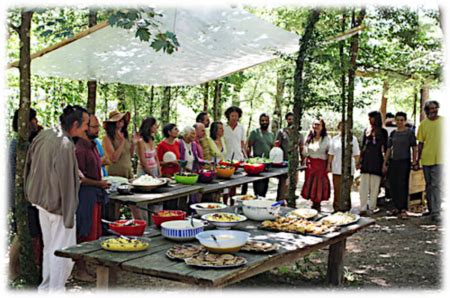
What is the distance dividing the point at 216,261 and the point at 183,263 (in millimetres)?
182

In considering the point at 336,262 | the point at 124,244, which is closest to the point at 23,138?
the point at 124,244

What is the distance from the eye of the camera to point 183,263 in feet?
9.50

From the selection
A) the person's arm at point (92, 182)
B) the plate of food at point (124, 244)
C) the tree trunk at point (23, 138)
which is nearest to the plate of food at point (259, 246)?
the plate of food at point (124, 244)

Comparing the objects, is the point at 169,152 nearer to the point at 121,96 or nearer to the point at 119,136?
the point at 119,136

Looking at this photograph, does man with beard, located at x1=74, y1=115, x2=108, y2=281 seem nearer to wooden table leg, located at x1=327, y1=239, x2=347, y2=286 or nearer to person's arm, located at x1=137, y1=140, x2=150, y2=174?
person's arm, located at x1=137, y1=140, x2=150, y2=174

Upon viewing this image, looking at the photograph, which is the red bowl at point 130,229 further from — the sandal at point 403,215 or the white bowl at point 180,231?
the sandal at point 403,215

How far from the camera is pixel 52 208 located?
3783 mm

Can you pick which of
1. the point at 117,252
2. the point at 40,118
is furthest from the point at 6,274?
the point at 40,118

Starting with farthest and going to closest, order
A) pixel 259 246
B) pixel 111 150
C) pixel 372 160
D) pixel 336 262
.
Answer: pixel 372 160, pixel 111 150, pixel 336 262, pixel 259 246

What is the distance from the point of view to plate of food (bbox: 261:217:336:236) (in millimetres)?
3736

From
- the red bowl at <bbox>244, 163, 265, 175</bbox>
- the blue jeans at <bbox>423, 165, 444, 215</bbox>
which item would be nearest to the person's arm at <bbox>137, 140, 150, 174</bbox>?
the red bowl at <bbox>244, 163, 265, 175</bbox>

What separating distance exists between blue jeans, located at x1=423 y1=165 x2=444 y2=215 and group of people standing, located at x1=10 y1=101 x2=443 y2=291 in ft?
0.04

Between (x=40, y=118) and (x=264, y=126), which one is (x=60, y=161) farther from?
(x=40, y=118)
